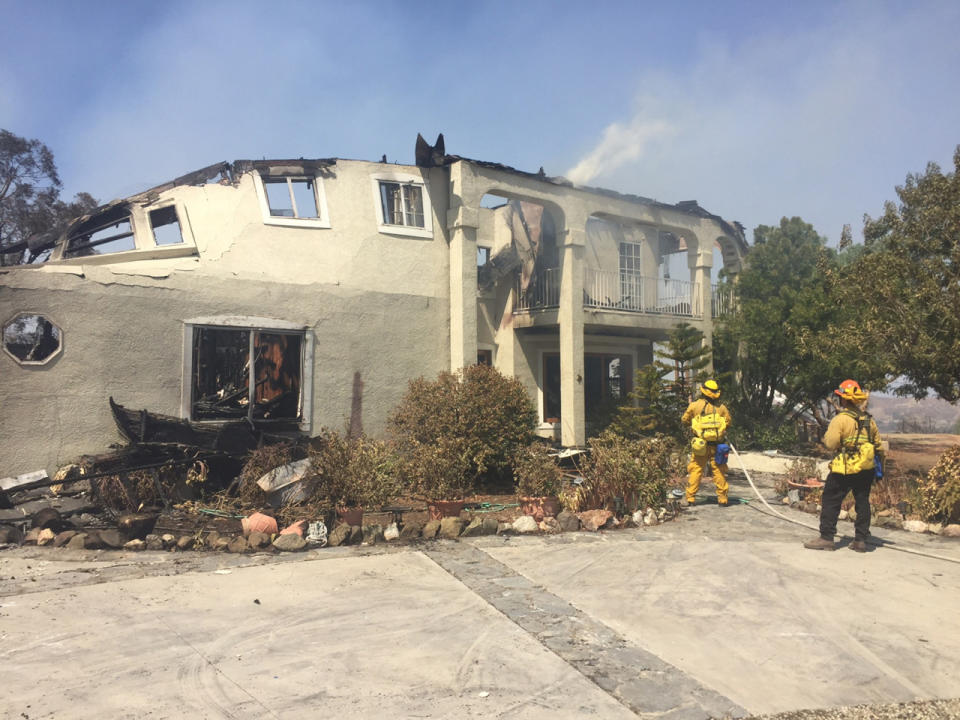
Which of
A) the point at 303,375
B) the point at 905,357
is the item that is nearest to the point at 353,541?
the point at 303,375

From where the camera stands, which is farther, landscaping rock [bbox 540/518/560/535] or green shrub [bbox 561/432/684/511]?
green shrub [bbox 561/432/684/511]

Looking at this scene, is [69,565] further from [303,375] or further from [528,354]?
[528,354]

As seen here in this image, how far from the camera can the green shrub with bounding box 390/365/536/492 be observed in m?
9.59

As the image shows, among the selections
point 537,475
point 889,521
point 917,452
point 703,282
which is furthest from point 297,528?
point 917,452

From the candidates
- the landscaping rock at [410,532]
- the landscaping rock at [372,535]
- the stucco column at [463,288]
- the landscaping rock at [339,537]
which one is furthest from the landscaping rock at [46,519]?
the stucco column at [463,288]

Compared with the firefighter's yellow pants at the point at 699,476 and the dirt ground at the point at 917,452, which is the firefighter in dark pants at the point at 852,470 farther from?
the dirt ground at the point at 917,452

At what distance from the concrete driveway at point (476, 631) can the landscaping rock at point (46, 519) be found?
18.9 inches

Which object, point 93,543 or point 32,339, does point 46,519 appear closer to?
point 93,543

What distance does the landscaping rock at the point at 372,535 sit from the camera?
7375mm

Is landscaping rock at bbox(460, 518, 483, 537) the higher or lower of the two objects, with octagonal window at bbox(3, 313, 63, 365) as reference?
lower

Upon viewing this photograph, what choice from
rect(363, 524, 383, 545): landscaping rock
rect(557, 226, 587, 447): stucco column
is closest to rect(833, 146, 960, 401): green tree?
rect(557, 226, 587, 447): stucco column

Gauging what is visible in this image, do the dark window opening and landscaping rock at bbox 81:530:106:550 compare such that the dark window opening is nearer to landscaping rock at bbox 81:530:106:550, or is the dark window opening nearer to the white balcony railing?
the white balcony railing

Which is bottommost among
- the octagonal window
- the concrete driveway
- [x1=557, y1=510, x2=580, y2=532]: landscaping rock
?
the concrete driveway

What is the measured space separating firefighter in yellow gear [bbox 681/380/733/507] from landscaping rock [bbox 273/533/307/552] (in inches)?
207
